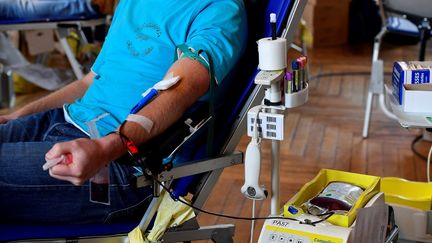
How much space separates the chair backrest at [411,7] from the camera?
2477 millimetres

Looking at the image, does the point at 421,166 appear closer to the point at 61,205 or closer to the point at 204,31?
the point at 204,31

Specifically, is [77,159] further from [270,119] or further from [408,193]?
[408,193]

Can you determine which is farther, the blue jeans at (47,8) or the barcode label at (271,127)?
the blue jeans at (47,8)

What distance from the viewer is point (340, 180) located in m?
1.63

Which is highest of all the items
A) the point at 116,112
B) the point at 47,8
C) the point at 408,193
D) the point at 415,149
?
the point at 116,112

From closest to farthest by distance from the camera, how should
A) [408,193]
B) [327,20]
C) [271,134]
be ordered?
[271,134] → [408,193] → [327,20]

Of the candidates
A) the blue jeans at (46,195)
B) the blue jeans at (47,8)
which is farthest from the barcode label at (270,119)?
the blue jeans at (47,8)

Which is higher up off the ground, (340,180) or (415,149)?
(340,180)

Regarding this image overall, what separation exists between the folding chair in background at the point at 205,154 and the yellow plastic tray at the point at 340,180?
0.17 metres

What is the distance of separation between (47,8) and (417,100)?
216 cm

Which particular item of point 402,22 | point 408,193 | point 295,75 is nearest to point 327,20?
point 402,22

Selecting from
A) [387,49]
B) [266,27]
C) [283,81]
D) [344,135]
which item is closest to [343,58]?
[387,49]

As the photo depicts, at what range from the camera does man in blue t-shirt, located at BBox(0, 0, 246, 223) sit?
1291mm

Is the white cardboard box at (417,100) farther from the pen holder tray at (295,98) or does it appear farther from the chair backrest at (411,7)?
the chair backrest at (411,7)
